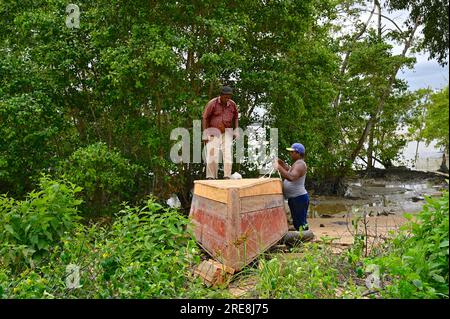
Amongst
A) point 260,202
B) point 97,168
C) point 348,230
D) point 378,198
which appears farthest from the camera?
point 378,198

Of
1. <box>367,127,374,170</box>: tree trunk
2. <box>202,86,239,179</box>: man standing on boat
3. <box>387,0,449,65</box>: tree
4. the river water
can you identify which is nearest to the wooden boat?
<box>202,86,239,179</box>: man standing on boat

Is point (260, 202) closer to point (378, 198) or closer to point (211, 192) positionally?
point (211, 192)

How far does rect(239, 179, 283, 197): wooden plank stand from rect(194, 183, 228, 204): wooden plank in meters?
0.21

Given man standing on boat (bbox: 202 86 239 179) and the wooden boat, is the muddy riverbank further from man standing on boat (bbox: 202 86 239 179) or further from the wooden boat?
the wooden boat

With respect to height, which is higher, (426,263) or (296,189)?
(296,189)

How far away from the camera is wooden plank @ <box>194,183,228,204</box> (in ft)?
18.4

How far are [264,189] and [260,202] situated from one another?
200 millimetres

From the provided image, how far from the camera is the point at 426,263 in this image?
11.6 ft

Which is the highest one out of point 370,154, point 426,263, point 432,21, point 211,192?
point 432,21

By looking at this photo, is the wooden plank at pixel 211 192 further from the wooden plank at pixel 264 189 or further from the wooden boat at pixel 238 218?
the wooden plank at pixel 264 189

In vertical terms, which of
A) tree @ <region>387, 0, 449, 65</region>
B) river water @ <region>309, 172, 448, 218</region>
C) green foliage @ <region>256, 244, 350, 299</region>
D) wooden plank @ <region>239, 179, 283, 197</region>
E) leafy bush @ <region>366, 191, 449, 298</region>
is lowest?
river water @ <region>309, 172, 448, 218</region>

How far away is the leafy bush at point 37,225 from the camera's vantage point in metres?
4.61

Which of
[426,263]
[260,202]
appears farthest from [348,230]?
[426,263]
